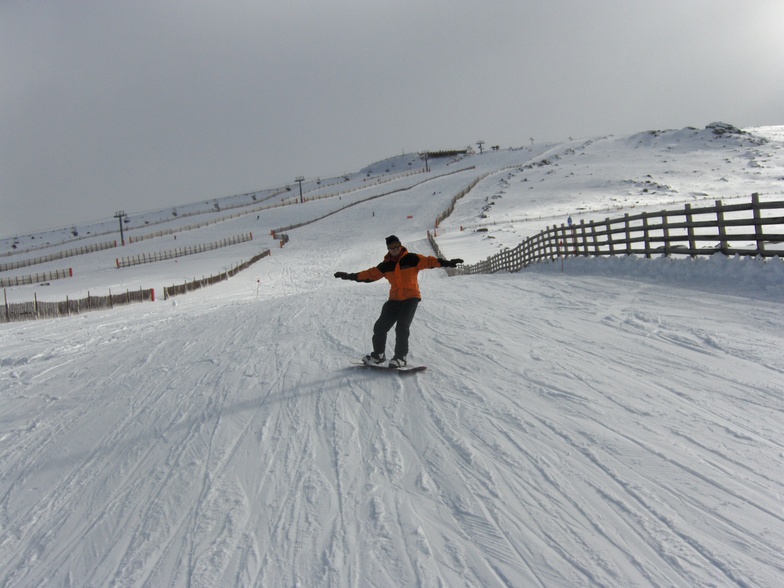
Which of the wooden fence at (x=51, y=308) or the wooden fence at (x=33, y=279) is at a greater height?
the wooden fence at (x=33, y=279)

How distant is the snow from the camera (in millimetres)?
3076

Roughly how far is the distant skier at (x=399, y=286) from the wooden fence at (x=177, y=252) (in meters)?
49.5

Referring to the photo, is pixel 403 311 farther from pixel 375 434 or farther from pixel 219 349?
pixel 219 349

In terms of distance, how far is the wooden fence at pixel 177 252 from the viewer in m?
52.4

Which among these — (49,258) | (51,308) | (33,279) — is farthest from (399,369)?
(49,258)

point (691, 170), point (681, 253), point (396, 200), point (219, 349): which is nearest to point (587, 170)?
point (691, 170)

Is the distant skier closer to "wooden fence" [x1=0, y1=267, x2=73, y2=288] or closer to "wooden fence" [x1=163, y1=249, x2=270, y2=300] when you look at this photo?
"wooden fence" [x1=163, y1=249, x2=270, y2=300]

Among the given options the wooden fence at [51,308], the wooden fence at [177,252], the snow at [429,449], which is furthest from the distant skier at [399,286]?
the wooden fence at [177,252]

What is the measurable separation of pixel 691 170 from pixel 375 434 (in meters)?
74.0

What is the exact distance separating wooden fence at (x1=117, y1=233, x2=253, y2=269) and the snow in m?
44.4

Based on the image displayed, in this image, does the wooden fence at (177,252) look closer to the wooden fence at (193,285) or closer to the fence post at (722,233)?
the wooden fence at (193,285)

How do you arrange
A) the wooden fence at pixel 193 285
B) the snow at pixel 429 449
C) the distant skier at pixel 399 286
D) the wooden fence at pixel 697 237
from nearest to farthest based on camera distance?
the snow at pixel 429 449
the distant skier at pixel 399 286
the wooden fence at pixel 697 237
the wooden fence at pixel 193 285

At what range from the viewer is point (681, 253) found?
39.9 ft

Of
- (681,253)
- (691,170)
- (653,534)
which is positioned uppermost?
(691,170)
